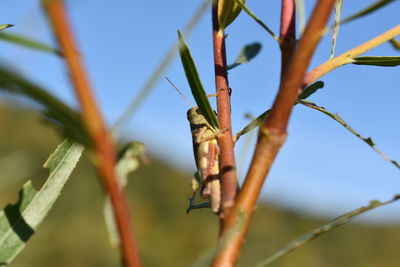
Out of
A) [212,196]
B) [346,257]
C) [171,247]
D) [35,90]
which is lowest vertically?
[346,257]

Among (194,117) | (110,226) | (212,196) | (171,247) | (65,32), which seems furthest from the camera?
(171,247)

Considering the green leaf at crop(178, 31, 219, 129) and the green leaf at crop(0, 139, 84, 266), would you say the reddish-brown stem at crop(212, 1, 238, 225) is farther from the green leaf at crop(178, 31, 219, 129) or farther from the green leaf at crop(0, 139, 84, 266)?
the green leaf at crop(0, 139, 84, 266)

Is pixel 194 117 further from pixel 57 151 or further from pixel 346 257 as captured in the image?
pixel 346 257

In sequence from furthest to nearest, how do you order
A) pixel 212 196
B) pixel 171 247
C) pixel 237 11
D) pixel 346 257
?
pixel 346 257
pixel 171 247
pixel 237 11
pixel 212 196

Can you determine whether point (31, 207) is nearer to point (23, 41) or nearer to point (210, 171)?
point (210, 171)

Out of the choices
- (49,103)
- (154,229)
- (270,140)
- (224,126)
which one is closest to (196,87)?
(224,126)

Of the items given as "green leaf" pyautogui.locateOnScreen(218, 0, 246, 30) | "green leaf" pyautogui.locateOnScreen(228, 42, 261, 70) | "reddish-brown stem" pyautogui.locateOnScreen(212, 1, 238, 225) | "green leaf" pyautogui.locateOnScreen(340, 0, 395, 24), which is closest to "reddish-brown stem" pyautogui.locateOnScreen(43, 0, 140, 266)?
"reddish-brown stem" pyautogui.locateOnScreen(212, 1, 238, 225)

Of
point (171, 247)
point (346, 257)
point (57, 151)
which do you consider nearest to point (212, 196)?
point (57, 151)

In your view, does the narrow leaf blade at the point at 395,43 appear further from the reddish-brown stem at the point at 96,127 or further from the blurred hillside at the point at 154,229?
the blurred hillside at the point at 154,229
